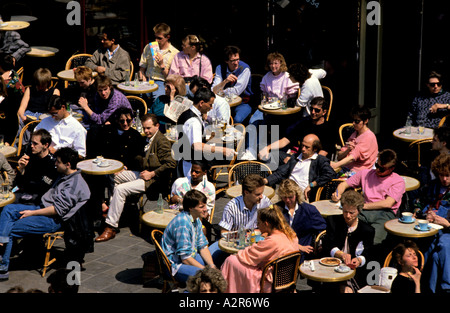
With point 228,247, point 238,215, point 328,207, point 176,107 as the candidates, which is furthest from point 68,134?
point 328,207

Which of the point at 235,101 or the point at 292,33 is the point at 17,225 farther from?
the point at 292,33

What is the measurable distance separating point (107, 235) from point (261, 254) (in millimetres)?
2881

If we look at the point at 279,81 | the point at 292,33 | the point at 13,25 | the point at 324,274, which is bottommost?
the point at 324,274

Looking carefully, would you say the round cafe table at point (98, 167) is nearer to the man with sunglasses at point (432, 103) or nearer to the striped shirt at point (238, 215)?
the striped shirt at point (238, 215)

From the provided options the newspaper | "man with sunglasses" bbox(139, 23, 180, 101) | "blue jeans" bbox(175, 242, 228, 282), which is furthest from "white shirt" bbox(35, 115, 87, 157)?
"blue jeans" bbox(175, 242, 228, 282)

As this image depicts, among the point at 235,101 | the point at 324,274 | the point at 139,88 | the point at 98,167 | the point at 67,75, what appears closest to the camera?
the point at 324,274

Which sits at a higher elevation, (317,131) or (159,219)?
(317,131)

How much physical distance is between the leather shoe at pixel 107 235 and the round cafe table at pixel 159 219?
40.3 inches

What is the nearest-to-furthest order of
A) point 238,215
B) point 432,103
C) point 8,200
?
1. point 238,215
2. point 8,200
3. point 432,103

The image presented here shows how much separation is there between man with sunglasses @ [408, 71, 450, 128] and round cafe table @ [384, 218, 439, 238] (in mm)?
3233

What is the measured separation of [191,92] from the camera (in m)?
11.2

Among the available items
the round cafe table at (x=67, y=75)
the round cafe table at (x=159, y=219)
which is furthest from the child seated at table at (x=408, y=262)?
the round cafe table at (x=67, y=75)

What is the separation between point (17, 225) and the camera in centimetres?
886
